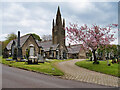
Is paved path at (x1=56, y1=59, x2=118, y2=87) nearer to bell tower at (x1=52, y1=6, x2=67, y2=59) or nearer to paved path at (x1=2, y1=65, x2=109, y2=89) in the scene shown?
paved path at (x1=2, y1=65, x2=109, y2=89)

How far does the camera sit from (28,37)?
108ft

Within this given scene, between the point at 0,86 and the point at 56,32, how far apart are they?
34.9 metres

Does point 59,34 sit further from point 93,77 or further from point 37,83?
point 37,83

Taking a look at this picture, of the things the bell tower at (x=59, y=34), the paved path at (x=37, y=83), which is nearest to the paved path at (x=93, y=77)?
the paved path at (x=37, y=83)

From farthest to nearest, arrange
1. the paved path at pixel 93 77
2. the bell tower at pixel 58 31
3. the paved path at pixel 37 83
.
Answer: the bell tower at pixel 58 31
the paved path at pixel 93 77
the paved path at pixel 37 83

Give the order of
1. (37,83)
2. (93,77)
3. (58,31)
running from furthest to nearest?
(58,31)
(93,77)
(37,83)

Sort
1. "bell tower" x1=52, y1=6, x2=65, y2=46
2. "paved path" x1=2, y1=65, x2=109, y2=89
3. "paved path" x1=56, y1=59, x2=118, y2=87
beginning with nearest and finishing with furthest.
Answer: "paved path" x1=2, y1=65, x2=109, y2=89 < "paved path" x1=56, y1=59, x2=118, y2=87 < "bell tower" x1=52, y1=6, x2=65, y2=46

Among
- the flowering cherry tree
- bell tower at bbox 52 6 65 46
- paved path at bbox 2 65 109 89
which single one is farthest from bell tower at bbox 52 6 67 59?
paved path at bbox 2 65 109 89

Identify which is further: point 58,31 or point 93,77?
point 58,31

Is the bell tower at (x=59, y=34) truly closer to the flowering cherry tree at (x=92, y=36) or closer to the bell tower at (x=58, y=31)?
the bell tower at (x=58, y=31)

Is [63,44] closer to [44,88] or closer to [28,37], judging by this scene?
[28,37]

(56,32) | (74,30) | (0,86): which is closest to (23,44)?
(56,32)

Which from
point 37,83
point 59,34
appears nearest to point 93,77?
point 37,83

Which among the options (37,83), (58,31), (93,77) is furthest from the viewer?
(58,31)
